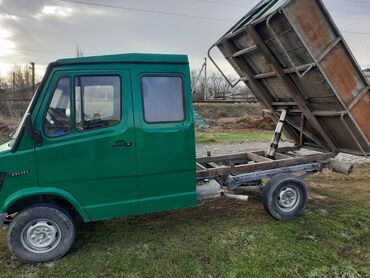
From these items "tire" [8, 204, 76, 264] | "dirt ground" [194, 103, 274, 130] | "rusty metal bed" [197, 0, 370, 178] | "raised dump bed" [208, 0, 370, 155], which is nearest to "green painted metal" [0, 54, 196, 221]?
"tire" [8, 204, 76, 264]

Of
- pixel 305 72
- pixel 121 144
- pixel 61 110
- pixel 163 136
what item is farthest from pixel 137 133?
pixel 305 72

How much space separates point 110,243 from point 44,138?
5.87 feet

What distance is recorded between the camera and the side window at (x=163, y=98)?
454cm

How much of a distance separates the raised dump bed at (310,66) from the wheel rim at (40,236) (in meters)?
4.14

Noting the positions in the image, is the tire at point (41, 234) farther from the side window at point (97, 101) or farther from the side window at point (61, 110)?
the side window at point (97, 101)

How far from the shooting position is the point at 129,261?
4211mm

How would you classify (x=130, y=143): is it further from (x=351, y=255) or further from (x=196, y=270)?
(x=351, y=255)

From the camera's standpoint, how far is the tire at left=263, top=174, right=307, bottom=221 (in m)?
5.36

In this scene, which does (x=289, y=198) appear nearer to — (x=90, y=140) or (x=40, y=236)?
(x=90, y=140)

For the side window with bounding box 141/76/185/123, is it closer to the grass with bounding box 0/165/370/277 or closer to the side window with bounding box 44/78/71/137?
the side window with bounding box 44/78/71/137

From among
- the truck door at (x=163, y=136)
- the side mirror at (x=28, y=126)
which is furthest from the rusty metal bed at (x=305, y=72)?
the side mirror at (x=28, y=126)

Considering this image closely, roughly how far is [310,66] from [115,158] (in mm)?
3125

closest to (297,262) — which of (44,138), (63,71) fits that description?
(44,138)

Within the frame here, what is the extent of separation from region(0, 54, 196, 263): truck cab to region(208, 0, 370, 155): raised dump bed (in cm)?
151
